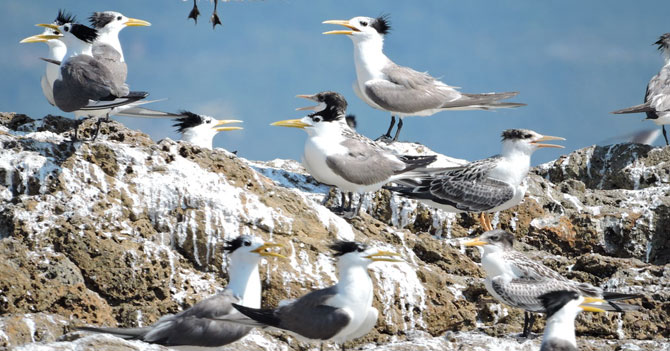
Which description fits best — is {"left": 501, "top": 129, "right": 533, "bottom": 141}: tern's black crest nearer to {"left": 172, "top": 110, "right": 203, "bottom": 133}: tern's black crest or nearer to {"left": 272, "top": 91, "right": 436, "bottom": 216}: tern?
{"left": 272, "top": 91, "right": 436, "bottom": 216}: tern

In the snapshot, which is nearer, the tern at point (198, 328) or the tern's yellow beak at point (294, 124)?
the tern at point (198, 328)

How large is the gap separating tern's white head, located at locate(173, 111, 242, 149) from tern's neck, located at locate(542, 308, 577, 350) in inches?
259

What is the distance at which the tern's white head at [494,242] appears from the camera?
380 inches

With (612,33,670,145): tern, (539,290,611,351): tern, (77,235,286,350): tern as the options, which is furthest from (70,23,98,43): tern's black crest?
(612,33,670,145): tern

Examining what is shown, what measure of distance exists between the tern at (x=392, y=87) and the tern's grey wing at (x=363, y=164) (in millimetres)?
2049

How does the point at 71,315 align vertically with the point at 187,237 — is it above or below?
below

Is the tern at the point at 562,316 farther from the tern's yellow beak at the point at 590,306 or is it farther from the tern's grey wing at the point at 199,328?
the tern's grey wing at the point at 199,328

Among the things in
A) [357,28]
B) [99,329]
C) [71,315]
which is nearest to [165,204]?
[71,315]

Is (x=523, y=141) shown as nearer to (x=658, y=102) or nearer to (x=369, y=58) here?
(x=369, y=58)

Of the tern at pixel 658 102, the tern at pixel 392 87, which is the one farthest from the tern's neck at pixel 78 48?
the tern at pixel 658 102

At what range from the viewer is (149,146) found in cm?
1041

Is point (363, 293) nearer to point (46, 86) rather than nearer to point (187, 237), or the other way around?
point (187, 237)

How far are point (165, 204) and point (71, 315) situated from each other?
161 centimetres

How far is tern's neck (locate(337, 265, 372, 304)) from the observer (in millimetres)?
8016
